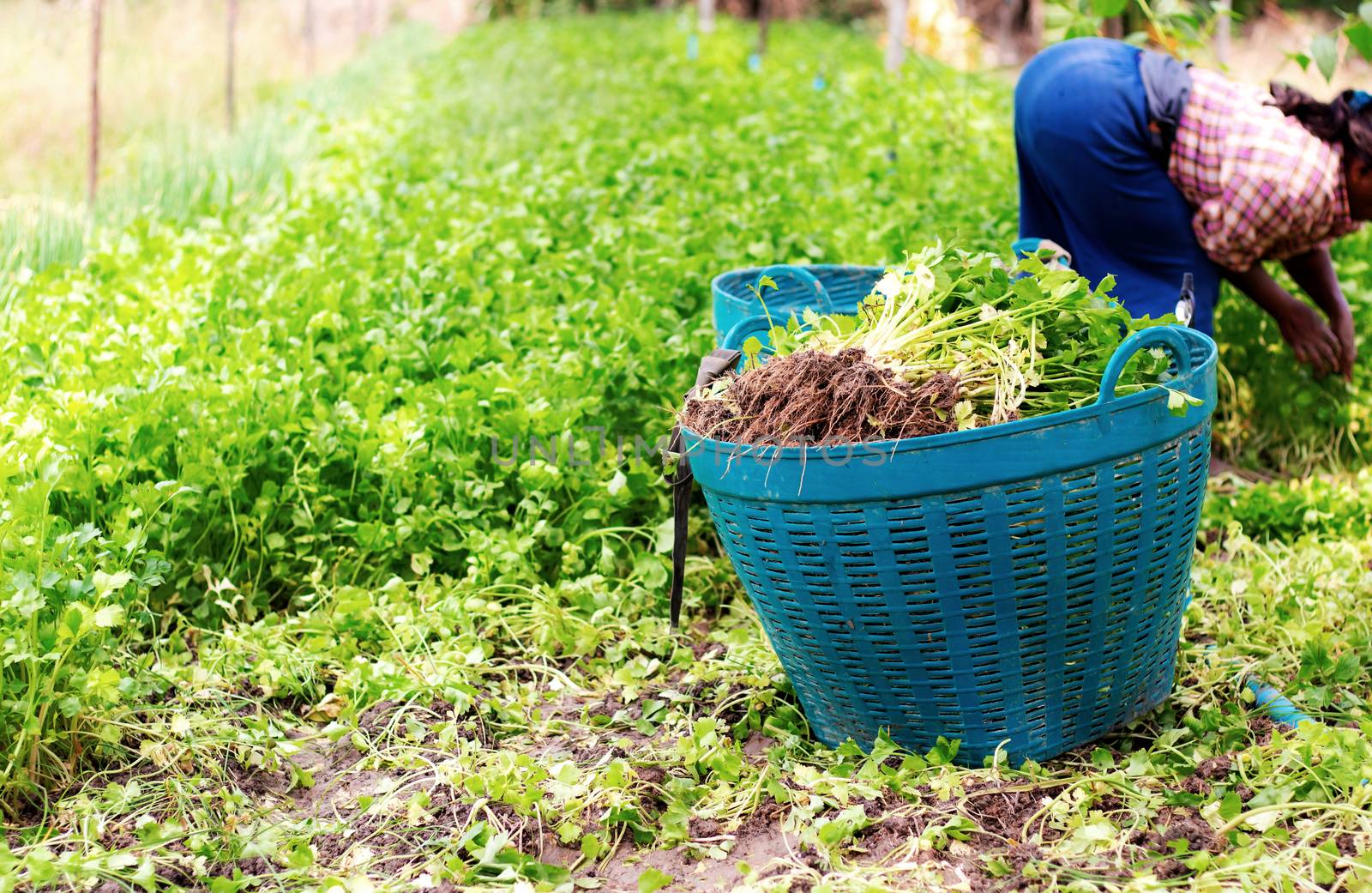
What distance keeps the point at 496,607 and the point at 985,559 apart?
4.21 ft

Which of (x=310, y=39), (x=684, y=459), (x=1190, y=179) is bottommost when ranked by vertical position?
(x=310, y=39)

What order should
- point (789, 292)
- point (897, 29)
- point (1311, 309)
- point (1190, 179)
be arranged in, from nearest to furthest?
point (1190, 179) < point (789, 292) < point (1311, 309) < point (897, 29)

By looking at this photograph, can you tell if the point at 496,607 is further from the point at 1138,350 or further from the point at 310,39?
the point at 310,39

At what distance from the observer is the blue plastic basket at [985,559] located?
2.05 meters

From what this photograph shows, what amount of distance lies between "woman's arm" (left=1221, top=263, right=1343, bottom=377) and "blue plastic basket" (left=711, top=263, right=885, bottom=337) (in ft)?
3.54

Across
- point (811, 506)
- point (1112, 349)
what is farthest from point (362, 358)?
point (1112, 349)

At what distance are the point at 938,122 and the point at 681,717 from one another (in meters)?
6.10

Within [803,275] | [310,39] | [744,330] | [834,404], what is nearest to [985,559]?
[834,404]

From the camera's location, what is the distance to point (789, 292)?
3.60 meters

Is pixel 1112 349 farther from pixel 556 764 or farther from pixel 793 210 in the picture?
pixel 793 210

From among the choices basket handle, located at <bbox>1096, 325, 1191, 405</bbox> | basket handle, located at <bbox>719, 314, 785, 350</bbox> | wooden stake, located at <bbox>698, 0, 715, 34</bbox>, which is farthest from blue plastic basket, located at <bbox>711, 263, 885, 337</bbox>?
wooden stake, located at <bbox>698, 0, 715, 34</bbox>

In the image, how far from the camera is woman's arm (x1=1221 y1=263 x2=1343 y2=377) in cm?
364

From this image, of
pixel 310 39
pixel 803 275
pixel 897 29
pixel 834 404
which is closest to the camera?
pixel 834 404

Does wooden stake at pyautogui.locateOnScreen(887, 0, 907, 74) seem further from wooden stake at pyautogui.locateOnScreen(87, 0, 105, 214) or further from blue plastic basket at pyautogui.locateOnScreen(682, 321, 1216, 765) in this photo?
blue plastic basket at pyautogui.locateOnScreen(682, 321, 1216, 765)
